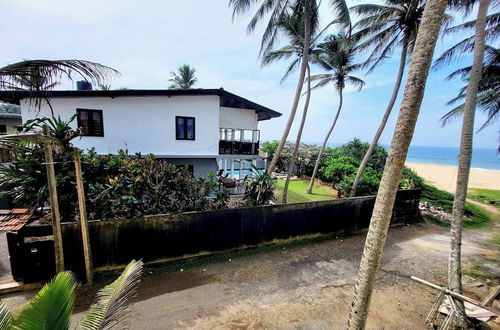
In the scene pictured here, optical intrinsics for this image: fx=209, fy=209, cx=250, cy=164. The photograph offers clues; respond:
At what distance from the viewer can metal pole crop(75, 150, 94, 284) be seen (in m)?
4.00

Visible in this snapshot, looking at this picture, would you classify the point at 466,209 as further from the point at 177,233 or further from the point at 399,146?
the point at 177,233

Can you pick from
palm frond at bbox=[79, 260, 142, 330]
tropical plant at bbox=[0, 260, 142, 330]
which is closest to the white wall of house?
palm frond at bbox=[79, 260, 142, 330]

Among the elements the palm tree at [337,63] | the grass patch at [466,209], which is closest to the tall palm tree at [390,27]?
the palm tree at [337,63]

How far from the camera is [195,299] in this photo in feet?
13.3

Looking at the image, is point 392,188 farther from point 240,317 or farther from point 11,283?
point 11,283

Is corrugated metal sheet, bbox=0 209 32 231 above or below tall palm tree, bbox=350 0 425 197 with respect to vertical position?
below

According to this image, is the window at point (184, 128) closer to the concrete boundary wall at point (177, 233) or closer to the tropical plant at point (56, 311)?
the concrete boundary wall at point (177, 233)

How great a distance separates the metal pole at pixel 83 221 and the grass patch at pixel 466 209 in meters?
12.5

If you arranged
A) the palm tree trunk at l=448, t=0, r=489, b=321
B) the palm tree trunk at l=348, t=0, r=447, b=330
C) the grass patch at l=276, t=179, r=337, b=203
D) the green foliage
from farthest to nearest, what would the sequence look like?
the grass patch at l=276, t=179, r=337, b=203 < the green foliage < the palm tree trunk at l=448, t=0, r=489, b=321 < the palm tree trunk at l=348, t=0, r=447, b=330

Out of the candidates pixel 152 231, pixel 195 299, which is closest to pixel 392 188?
pixel 195 299

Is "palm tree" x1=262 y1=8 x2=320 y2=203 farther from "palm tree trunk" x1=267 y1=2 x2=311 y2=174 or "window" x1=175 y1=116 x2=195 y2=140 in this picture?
"window" x1=175 y1=116 x2=195 y2=140

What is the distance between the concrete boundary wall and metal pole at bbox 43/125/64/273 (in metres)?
0.20

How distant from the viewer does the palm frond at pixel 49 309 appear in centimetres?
147

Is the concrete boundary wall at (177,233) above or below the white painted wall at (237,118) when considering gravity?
below
